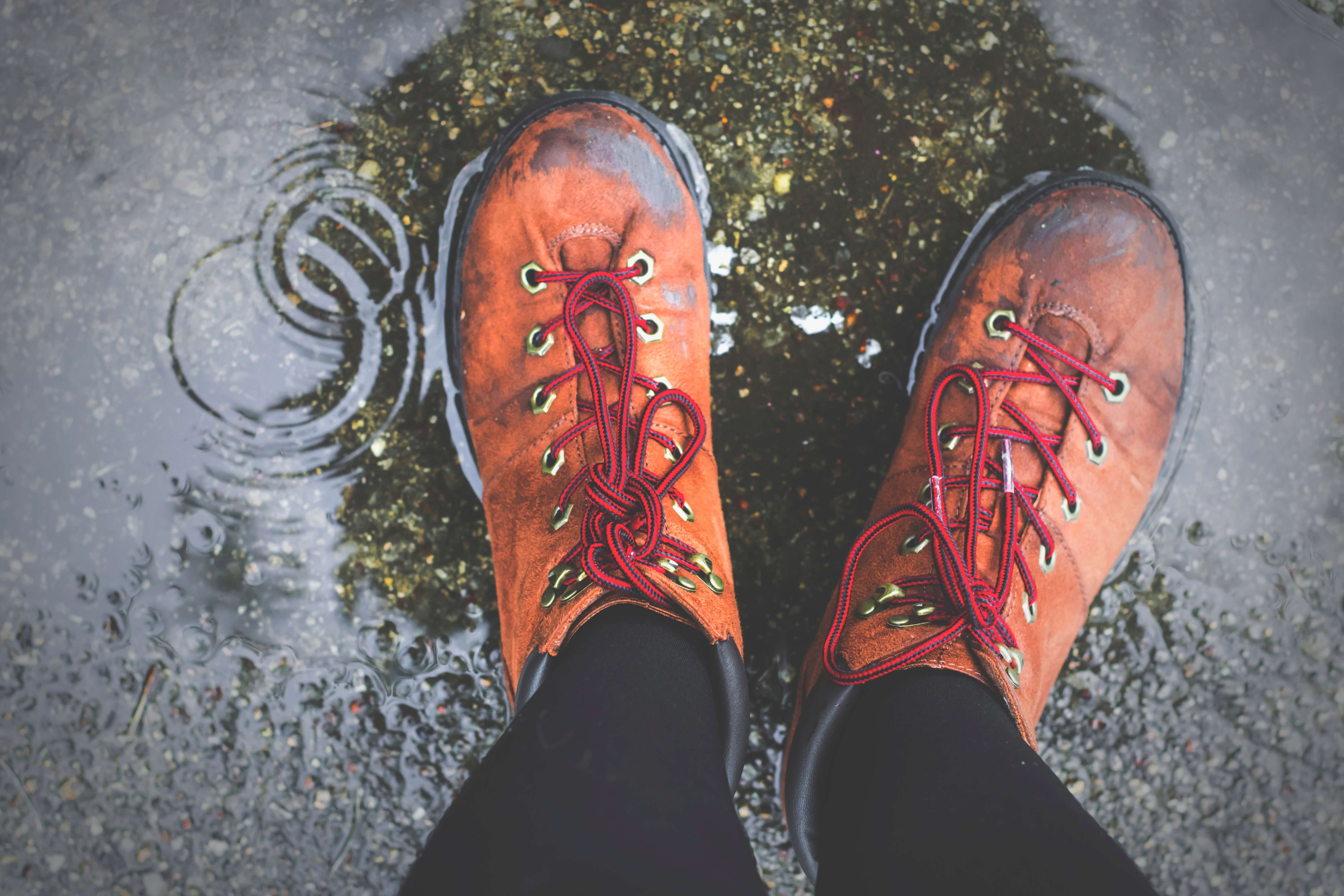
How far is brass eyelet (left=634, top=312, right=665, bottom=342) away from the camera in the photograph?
A: 3.39 ft

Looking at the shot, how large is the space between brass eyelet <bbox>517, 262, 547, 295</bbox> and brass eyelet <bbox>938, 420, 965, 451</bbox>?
63 centimetres

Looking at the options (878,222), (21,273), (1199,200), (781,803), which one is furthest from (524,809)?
(1199,200)

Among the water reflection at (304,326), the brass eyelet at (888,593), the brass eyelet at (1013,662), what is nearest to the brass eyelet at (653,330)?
the water reflection at (304,326)

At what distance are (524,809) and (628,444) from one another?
0.49 m

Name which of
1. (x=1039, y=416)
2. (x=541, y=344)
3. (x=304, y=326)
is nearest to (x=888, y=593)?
(x=1039, y=416)

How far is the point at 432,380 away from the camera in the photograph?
1123 millimetres

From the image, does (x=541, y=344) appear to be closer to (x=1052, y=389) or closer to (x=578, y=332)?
(x=578, y=332)

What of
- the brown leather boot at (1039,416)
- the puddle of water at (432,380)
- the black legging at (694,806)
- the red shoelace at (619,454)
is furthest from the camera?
the puddle of water at (432,380)

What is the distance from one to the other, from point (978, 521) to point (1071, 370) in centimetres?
29

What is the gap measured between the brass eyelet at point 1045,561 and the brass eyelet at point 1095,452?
166mm

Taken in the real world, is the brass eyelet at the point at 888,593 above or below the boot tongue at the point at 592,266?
below

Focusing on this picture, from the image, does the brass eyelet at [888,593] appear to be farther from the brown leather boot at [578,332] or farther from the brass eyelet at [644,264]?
the brass eyelet at [644,264]

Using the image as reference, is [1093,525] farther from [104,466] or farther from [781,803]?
[104,466]

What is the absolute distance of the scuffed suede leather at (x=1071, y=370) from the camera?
1.03m
